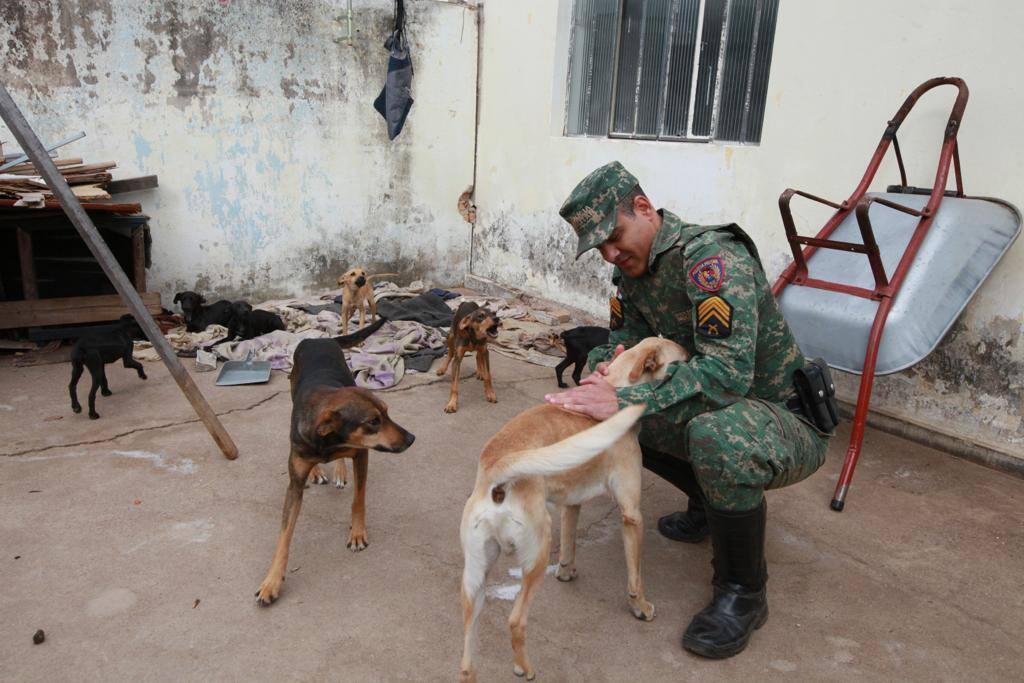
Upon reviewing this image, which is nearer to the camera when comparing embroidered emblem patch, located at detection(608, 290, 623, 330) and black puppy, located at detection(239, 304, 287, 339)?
embroidered emblem patch, located at detection(608, 290, 623, 330)

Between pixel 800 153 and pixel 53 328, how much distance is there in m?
6.02

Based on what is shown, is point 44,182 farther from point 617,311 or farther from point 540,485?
point 540,485

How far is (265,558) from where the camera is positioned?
2828 millimetres

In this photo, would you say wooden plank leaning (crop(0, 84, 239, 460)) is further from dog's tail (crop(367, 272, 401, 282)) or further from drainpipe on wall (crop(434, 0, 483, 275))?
Result: drainpipe on wall (crop(434, 0, 483, 275))

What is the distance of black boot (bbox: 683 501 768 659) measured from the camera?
232 cm

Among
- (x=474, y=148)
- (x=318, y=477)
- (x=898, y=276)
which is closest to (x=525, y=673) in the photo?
(x=318, y=477)

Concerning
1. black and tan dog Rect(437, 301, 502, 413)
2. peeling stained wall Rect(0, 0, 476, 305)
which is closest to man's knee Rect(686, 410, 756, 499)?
black and tan dog Rect(437, 301, 502, 413)

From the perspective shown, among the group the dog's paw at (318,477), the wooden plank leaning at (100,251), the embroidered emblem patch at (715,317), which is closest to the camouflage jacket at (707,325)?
the embroidered emblem patch at (715,317)

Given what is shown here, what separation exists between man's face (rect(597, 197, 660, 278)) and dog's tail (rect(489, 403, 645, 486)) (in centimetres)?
80

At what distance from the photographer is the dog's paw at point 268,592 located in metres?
2.53

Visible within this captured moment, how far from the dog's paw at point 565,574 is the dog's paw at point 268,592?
107 centimetres

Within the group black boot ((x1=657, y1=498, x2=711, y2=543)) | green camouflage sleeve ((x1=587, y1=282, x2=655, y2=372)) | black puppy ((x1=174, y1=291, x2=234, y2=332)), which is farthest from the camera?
black puppy ((x1=174, y1=291, x2=234, y2=332))

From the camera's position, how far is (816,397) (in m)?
2.53

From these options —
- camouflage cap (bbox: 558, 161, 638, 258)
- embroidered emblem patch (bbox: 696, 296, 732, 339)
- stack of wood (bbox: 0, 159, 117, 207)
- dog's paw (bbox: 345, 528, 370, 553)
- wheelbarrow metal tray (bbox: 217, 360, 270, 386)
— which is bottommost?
wheelbarrow metal tray (bbox: 217, 360, 270, 386)
